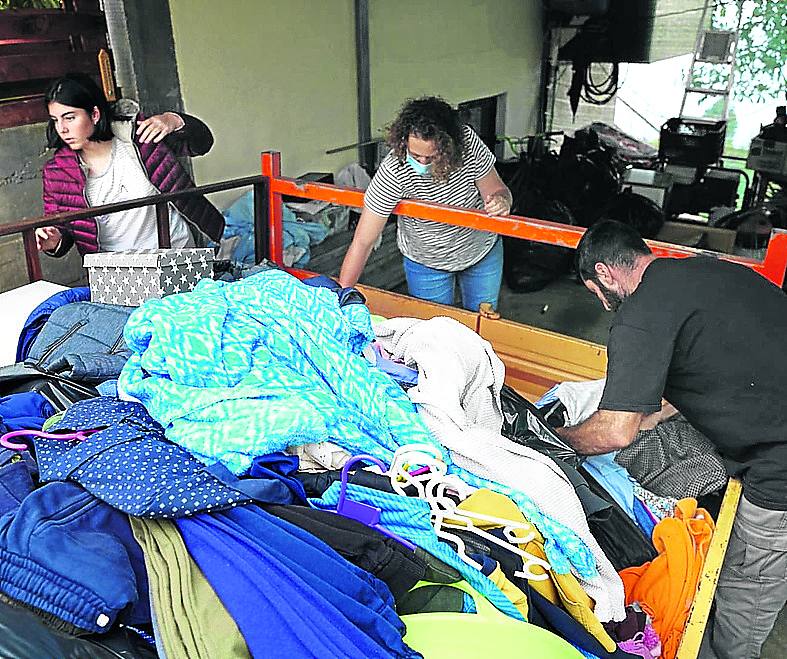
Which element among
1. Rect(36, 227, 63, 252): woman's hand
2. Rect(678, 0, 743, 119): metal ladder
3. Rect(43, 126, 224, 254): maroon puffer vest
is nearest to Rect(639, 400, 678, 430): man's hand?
Rect(43, 126, 224, 254): maroon puffer vest

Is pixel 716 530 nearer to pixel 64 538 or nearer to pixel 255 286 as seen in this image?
pixel 255 286

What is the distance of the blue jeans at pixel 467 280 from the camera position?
307 centimetres

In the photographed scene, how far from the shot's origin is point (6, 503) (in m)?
1.03

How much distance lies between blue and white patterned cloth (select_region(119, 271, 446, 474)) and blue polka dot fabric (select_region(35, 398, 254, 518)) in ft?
0.13

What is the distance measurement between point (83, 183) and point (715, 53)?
7.23 metres

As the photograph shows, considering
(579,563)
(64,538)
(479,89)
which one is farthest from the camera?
(479,89)

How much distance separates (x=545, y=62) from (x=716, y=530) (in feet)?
25.2

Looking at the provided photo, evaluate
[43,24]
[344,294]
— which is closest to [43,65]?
[43,24]

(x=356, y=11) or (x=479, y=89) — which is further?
(x=479, y=89)

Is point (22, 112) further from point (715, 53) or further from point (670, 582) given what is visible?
point (715, 53)

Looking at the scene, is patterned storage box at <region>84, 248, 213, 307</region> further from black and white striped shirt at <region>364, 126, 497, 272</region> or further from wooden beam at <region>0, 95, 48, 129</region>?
wooden beam at <region>0, 95, 48, 129</region>

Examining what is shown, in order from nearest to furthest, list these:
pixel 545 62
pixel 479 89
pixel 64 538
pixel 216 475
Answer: pixel 64 538, pixel 216 475, pixel 479 89, pixel 545 62

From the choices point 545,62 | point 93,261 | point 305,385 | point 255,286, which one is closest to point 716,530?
point 305,385

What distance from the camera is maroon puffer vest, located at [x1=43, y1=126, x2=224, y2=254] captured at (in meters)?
2.45
